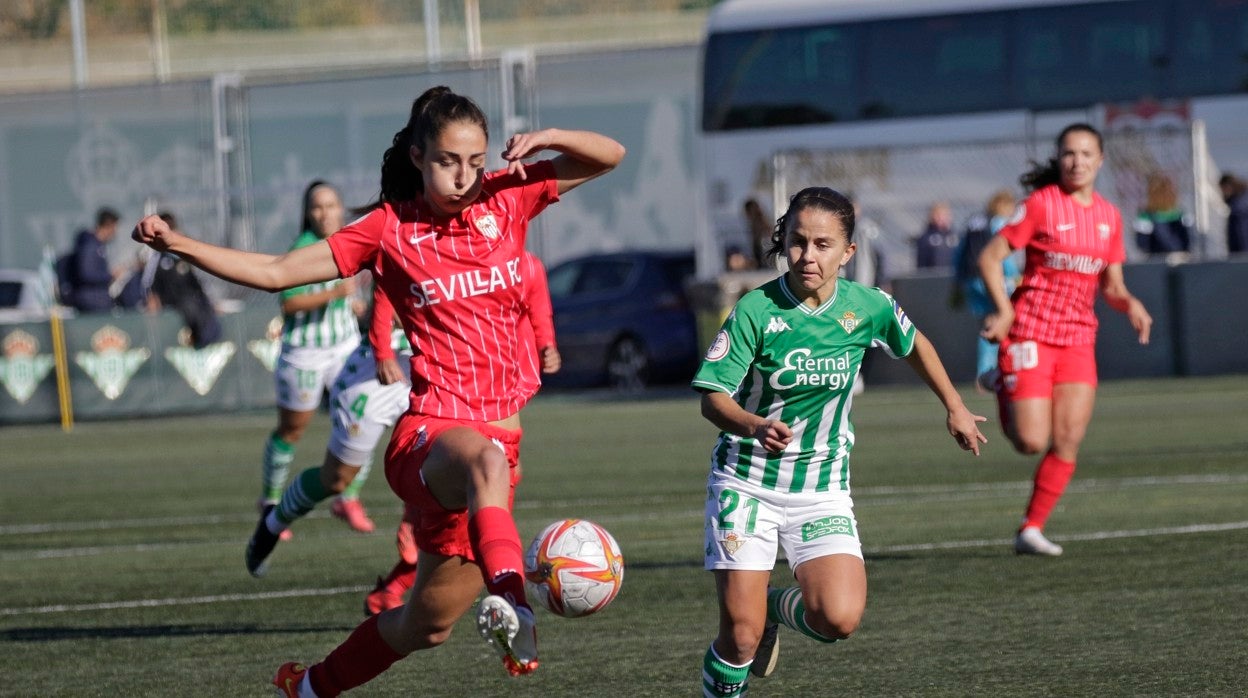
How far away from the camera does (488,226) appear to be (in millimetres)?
6027

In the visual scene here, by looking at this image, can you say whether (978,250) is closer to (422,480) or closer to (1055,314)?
(1055,314)

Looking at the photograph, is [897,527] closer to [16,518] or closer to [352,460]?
[352,460]

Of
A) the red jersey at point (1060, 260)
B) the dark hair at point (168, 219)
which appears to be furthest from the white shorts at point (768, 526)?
the red jersey at point (1060, 260)

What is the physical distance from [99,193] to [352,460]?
28.2 m

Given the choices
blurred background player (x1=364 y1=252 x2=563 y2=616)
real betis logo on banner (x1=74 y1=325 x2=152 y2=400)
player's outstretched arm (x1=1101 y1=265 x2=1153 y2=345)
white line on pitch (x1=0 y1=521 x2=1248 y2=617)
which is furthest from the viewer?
real betis logo on banner (x1=74 y1=325 x2=152 y2=400)

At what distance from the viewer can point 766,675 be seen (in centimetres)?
661

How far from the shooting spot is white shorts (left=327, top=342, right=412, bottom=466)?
9570 mm

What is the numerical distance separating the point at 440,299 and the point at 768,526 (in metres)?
1.20

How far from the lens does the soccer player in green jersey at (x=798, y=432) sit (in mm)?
5965

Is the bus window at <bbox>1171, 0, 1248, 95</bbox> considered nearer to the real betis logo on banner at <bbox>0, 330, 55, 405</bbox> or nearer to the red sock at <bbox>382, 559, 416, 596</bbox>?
the real betis logo on banner at <bbox>0, 330, 55, 405</bbox>

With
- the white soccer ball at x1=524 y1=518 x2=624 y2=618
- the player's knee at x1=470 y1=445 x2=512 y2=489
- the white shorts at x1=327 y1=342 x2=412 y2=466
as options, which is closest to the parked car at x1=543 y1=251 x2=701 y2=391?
the white shorts at x1=327 y1=342 x2=412 y2=466

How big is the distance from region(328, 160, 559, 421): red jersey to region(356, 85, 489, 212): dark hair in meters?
0.06

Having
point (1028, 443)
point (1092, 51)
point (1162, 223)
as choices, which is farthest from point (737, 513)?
point (1092, 51)

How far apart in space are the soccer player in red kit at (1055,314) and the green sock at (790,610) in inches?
143
